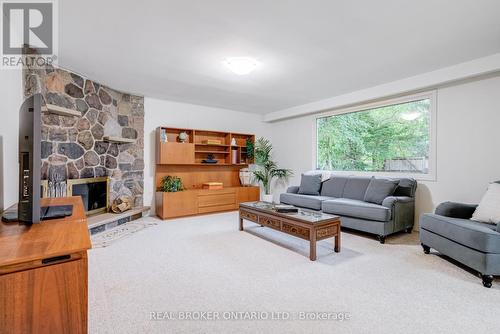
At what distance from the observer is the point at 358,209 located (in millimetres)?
3650

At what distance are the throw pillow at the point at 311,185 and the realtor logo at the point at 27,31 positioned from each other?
4.38m

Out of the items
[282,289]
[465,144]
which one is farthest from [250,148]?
[282,289]

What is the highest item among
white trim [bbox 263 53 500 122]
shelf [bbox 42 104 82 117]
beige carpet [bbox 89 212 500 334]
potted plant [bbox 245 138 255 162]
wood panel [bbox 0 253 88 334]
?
white trim [bbox 263 53 500 122]

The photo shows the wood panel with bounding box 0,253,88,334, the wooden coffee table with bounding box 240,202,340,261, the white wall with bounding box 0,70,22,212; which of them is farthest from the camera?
Result: the wooden coffee table with bounding box 240,202,340,261

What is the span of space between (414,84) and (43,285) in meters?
4.58

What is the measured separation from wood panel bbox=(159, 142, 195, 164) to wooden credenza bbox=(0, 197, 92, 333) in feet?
13.0

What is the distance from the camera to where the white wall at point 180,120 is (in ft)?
16.5

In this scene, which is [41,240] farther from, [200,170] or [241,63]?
[200,170]

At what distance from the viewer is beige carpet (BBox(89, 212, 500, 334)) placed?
66.8 inches

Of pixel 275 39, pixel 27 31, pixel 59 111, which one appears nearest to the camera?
pixel 27 31

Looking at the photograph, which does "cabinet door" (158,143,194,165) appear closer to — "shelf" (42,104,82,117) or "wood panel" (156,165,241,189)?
"wood panel" (156,165,241,189)

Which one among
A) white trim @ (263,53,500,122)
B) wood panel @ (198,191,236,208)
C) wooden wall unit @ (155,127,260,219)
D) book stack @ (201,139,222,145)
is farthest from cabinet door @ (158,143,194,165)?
white trim @ (263,53,500,122)

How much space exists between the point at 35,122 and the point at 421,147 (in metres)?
4.76

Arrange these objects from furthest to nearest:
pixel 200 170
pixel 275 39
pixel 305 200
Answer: pixel 200 170 < pixel 305 200 < pixel 275 39
